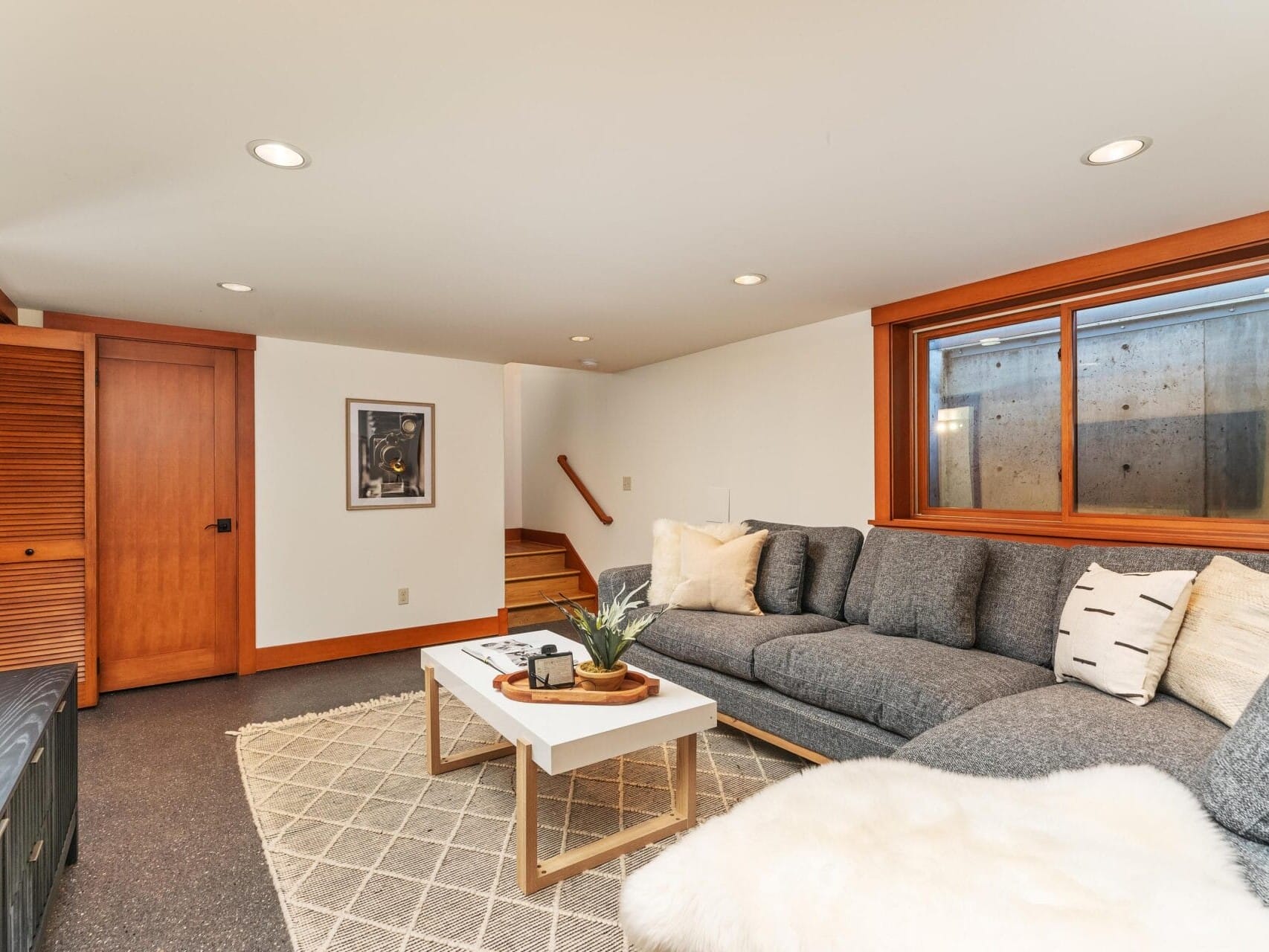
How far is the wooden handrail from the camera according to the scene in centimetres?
546

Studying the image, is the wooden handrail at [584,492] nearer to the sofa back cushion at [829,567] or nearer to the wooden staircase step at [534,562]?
the wooden staircase step at [534,562]

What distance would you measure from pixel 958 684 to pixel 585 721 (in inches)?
48.4

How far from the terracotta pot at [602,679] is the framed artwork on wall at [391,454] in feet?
9.34

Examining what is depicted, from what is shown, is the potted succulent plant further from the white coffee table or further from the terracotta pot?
the white coffee table

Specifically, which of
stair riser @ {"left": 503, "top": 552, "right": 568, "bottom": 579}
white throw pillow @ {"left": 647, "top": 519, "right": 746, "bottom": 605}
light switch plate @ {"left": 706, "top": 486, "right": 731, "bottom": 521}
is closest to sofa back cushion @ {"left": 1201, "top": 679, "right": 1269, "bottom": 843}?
white throw pillow @ {"left": 647, "top": 519, "right": 746, "bottom": 605}

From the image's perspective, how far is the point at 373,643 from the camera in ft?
14.6

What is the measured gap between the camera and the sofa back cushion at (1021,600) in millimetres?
2439

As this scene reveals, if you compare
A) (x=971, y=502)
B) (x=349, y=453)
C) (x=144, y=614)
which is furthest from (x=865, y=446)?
(x=144, y=614)

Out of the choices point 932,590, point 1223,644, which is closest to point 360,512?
point 932,590

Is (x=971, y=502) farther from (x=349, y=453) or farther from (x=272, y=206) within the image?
(x=349, y=453)

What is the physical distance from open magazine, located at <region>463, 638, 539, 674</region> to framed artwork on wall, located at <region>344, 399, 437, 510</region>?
78.8 inches

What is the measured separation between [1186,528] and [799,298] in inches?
73.3

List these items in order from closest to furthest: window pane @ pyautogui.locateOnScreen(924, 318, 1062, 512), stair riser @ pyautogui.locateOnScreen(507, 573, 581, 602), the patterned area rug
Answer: the patterned area rug < window pane @ pyautogui.locateOnScreen(924, 318, 1062, 512) < stair riser @ pyautogui.locateOnScreen(507, 573, 581, 602)

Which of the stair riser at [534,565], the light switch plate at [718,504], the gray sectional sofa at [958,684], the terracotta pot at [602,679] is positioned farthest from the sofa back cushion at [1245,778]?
the stair riser at [534,565]
